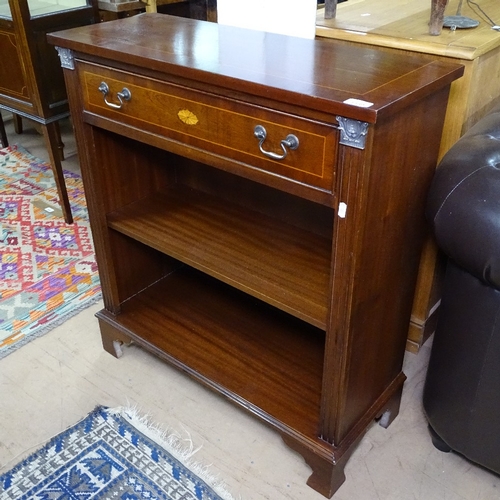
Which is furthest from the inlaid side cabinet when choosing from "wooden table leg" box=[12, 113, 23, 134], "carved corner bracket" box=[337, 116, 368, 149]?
"wooden table leg" box=[12, 113, 23, 134]

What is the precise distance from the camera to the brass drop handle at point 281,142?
0.93m

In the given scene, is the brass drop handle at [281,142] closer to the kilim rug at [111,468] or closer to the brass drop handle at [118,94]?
the brass drop handle at [118,94]

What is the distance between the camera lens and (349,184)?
91 cm

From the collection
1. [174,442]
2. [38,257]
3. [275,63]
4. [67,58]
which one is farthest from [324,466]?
[38,257]

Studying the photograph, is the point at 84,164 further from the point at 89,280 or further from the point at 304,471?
the point at 304,471

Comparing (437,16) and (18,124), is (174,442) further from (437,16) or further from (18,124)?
(18,124)

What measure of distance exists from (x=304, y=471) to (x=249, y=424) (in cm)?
19

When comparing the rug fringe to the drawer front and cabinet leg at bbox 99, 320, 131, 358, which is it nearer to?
cabinet leg at bbox 99, 320, 131, 358

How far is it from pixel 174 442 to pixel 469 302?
0.76 m

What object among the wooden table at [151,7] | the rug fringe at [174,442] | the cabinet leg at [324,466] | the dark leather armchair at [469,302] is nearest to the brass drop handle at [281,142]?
the dark leather armchair at [469,302]

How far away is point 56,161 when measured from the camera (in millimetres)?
2158


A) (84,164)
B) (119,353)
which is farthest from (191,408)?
(84,164)

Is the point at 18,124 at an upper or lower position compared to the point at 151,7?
lower

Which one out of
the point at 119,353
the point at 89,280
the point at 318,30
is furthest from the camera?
the point at 89,280
